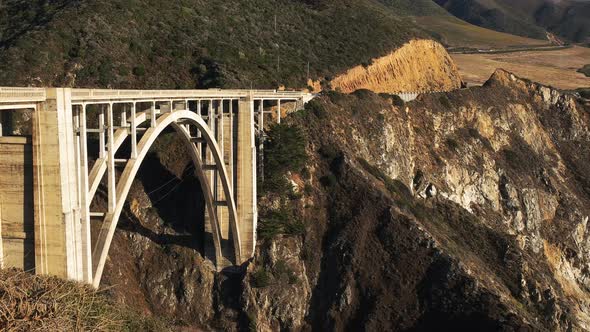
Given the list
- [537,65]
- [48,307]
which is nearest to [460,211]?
[48,307]

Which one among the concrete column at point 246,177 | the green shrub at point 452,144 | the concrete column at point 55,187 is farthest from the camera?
the green shrub at point 452,144

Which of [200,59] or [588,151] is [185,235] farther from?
[588,151]

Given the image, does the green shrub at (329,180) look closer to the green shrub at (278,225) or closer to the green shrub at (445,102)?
the green shrub at (278,225)

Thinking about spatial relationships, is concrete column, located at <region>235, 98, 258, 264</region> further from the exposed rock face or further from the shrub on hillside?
the exposed rock face

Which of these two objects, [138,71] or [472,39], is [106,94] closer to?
[138,71]

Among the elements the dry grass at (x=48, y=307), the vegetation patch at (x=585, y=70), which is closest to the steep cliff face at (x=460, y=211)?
the dry grass at (x=48, y=307)

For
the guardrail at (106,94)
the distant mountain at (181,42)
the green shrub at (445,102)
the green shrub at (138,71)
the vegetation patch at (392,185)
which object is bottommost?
the vegetation patch at (392,185)

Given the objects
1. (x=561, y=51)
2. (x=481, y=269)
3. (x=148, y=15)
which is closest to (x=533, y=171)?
(x=481, y=269)
